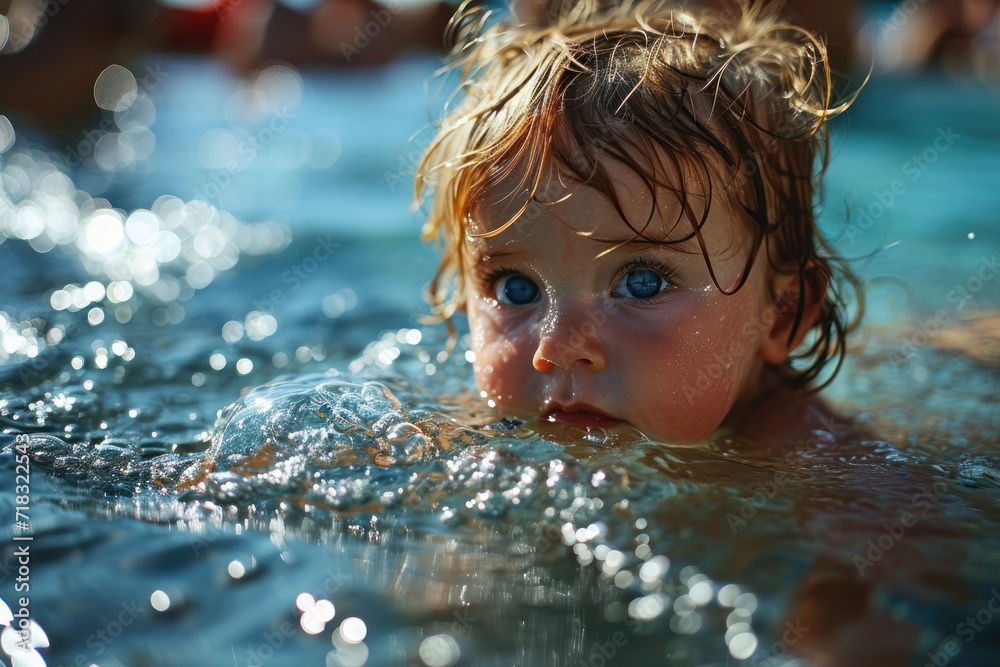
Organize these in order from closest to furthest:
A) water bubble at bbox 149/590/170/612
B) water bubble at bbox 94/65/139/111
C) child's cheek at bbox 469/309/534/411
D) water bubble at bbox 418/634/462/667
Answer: water bubble at bbox 418/634/462/667
water bubble at bbox 149/590/170/612
child's cheek at bbox 469/309/534/411
water bubble at bbox 94/65/139/111

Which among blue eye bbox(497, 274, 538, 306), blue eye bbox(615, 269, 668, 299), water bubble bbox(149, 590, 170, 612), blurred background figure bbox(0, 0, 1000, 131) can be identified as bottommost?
water bubble bbox(149, 590, 170, 612)

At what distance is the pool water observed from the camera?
4.93ft

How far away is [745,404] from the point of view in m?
2.50

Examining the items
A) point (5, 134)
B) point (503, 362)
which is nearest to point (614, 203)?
point (503, 362)

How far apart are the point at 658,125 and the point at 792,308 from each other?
0.66 meters

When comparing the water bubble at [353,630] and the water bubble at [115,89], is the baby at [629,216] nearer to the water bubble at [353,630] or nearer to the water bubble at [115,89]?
the water bubble at [353,630]

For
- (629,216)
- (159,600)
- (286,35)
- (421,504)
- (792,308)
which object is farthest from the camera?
(286,35)

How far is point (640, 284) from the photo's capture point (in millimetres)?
2039

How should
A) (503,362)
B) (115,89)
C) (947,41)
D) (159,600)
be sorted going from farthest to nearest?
(947,41)
(115,89)
(503,362)
(159,600)

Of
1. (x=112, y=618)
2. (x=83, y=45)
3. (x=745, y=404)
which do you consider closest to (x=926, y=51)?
(x=83, y=45)

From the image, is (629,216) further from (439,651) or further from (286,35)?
(286,35)

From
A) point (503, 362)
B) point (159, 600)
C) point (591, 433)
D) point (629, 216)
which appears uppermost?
point (629, 216)

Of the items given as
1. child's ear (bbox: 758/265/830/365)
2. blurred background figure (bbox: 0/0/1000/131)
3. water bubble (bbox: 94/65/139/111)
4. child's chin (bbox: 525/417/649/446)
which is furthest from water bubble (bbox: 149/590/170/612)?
water bubble (bbox: 94/65/139/111)

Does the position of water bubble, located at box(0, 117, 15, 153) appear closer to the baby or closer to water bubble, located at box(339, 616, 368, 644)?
the baby
